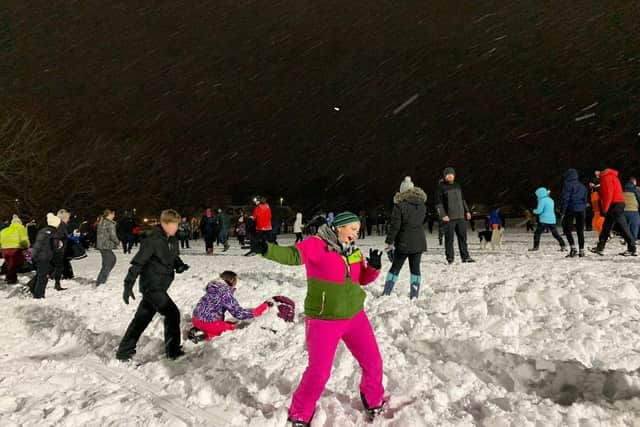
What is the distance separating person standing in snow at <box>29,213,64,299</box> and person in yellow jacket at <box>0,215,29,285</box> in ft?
7.63

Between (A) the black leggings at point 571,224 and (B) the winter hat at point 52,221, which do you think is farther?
(A) the black leggings at point 571,224

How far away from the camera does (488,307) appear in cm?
611

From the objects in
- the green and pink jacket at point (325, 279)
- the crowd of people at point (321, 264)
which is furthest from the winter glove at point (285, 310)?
the green and pink jacket at point (325, 279)

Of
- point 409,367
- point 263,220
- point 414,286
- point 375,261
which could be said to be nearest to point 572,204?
point 414,286

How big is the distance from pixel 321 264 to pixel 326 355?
655 millimetres

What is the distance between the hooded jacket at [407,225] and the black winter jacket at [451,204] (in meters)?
2.79

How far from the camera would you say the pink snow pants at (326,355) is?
3.61 meters

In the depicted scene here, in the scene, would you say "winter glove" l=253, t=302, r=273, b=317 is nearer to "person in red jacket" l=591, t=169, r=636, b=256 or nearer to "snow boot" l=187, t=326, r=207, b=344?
"snow boot" l=187, t=326, r=207, b=344

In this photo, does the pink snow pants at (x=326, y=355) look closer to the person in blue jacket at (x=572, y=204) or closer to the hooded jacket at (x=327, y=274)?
the hooded jacket at (x=327, y=274)

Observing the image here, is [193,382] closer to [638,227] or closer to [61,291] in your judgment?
[61,291]

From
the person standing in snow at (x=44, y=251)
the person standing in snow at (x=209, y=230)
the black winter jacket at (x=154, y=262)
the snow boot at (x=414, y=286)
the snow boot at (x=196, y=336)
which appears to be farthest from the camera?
the person standing in snow at (x=209, y=230)

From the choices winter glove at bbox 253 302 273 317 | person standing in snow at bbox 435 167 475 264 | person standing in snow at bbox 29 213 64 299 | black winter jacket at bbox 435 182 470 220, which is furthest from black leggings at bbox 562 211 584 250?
person standing in snow at bbox 29 213 64 299

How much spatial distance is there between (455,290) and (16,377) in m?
5.74

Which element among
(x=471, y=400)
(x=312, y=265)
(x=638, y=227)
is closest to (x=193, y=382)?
(x=312, y=265)
